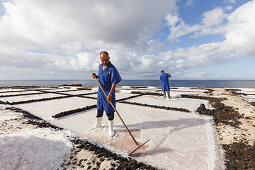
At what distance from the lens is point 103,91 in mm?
3438

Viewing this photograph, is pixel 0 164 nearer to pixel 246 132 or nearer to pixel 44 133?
pixel 44 133

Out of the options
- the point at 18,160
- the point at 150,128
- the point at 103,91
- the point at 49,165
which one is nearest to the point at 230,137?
the point at 150,128

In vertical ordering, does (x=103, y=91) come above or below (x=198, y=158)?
above

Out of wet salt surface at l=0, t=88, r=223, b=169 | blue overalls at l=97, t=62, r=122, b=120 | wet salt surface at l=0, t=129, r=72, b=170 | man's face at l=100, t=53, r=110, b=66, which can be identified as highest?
man's face at l=100, t=53, r=110, b=66

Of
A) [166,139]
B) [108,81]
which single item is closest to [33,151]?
[108,81]

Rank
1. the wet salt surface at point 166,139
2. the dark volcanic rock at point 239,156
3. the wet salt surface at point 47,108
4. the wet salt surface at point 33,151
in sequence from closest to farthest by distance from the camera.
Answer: the wet salt surface at point 33,151
the dark volcanic rock at point 239,156
the wet salt surface at point 166,139
the wet salt surface at point 47,108

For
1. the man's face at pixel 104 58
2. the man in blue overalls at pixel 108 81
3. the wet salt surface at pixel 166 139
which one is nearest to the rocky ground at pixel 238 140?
the wet salt surface at pixel 166 139

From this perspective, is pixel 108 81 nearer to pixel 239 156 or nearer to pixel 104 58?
pixel 104 58

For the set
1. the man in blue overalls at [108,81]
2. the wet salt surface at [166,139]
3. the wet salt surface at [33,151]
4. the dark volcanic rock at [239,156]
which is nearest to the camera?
the wet salt surface at [33,151]

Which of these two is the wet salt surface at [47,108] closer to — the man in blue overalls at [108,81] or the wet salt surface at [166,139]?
the wet salt surface at [166,139]

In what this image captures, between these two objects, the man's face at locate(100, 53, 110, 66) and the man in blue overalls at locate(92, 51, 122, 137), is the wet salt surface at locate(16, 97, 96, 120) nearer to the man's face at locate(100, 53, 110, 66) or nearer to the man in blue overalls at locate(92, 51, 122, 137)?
the man in blue overalls at locate(92, 51, 122, 137)

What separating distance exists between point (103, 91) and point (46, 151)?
184cm

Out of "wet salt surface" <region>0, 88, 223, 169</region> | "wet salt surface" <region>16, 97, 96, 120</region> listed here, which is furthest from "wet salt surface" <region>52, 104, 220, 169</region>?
"wet salt surface" <region>16, 97, 96, 120</region>

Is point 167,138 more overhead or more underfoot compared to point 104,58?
more underfoot
